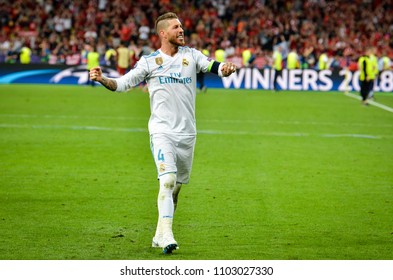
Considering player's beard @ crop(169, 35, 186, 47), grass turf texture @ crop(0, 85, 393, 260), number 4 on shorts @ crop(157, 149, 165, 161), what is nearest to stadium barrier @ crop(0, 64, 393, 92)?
grass turf texture @ crop(0, 85, 393, 260)

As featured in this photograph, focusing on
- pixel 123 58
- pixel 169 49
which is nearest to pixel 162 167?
pixel 169 49

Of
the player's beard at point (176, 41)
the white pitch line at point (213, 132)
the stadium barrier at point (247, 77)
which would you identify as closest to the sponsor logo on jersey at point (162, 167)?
the player's beard at point (176, 41)

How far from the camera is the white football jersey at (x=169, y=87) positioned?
8.93 metres

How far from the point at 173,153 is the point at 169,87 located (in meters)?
0.65

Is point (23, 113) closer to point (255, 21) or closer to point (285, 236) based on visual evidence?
point (285, 236)

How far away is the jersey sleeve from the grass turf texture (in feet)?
5.24

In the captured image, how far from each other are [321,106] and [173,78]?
73.5ft

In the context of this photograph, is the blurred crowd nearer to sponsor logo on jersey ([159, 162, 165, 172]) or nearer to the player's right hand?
sponsor logo on jersey ([159, 162, 165, 172])

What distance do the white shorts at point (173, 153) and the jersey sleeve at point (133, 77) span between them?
556 mm

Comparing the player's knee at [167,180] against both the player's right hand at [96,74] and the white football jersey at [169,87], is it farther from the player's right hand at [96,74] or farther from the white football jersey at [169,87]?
the player's right hand at [96,74]

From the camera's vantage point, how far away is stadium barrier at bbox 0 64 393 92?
1588 inches

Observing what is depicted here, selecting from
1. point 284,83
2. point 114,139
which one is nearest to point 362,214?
point 114,139

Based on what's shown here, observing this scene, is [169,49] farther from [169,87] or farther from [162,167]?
[162,167]

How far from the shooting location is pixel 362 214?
11391mm
